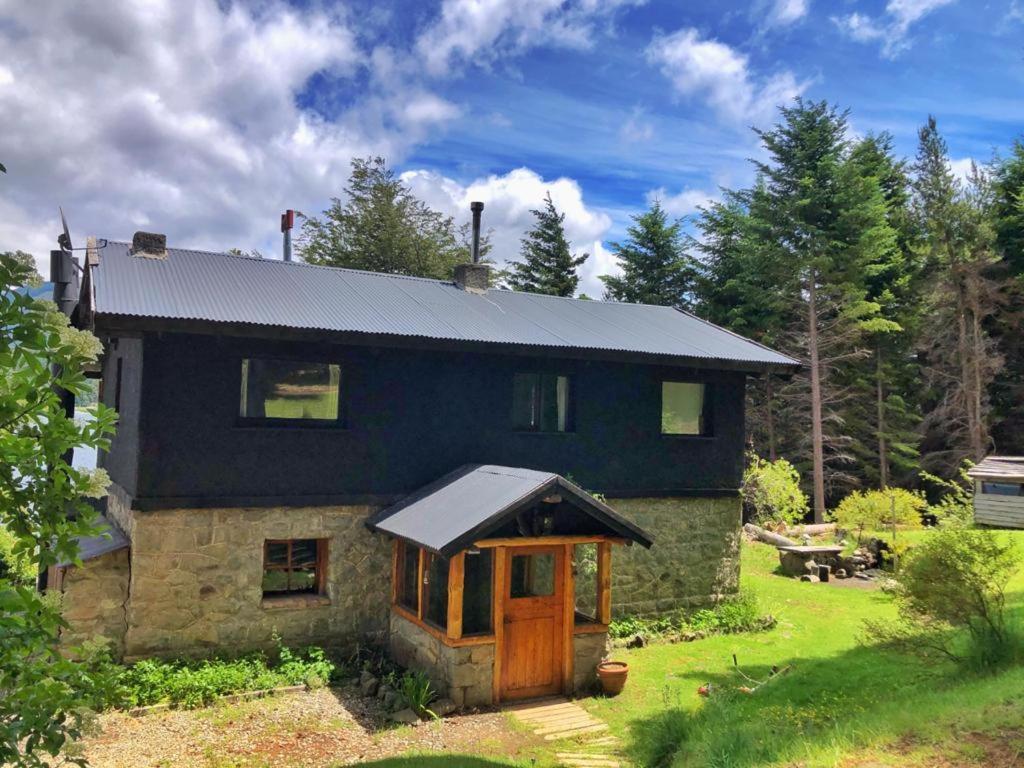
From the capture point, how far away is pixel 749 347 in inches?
652

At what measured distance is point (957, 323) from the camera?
33375 mm

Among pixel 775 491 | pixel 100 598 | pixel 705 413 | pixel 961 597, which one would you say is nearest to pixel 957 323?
pixel 775 491

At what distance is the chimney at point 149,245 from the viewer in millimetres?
13609

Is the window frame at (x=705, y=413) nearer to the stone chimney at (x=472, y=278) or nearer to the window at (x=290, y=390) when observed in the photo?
the stone chimney at (x=472, y=278)

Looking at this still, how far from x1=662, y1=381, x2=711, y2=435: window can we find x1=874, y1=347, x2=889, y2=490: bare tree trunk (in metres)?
21.1

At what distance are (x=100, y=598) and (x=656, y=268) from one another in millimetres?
34518

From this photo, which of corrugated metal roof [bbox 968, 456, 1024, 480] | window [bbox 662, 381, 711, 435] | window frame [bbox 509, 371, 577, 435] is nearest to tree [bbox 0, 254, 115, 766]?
window frame [bbox 509, 371, 577, 435]

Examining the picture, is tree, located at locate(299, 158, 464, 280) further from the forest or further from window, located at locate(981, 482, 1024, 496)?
window, located at locate(981, 482, 1024, 496)

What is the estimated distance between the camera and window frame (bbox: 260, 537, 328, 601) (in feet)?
40.3

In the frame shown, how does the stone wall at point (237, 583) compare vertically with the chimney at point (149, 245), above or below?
below

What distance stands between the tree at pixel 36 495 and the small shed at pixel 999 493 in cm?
2945

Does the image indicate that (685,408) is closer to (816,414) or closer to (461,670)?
(461,670)

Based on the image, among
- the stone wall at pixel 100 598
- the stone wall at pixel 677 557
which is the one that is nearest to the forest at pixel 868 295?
the stone wall at pixel 677 557

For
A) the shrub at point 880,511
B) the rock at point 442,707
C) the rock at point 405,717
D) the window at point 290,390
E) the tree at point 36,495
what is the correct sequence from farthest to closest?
the shrub at point 880,511 < the window at point 290,390 < the rock at point 442,707 < the rock at point 405,717 < the tree at point 36,495
